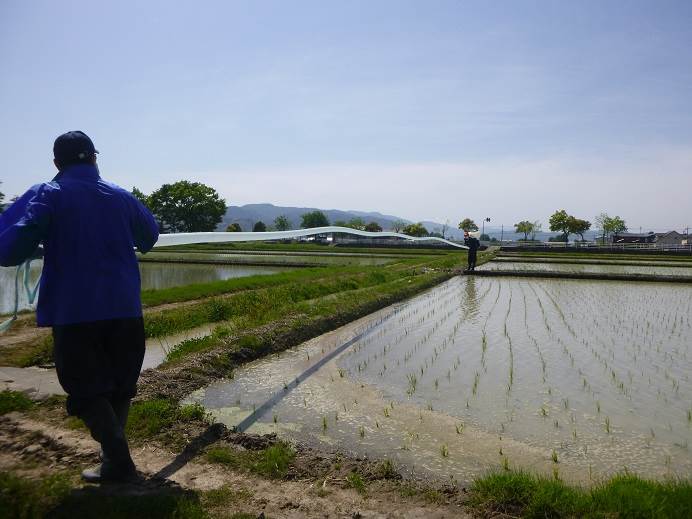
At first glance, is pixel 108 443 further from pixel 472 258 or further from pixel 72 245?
pixel 472 258

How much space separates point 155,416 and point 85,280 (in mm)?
1612

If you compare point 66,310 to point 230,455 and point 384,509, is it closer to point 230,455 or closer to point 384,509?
point 230,455

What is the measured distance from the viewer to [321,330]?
8.54 m

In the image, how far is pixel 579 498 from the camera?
2.69 metres

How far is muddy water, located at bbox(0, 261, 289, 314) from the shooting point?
12.7 meters

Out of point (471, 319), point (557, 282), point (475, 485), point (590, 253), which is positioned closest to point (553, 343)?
point (471, 319)

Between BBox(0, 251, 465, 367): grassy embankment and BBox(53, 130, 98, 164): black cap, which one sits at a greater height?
BBox(53, 130, 98, 164): black cap

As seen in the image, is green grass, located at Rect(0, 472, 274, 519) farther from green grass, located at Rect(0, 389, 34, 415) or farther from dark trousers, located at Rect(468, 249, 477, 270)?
dark trousers, located at Rect(468, 249, 477, 270)

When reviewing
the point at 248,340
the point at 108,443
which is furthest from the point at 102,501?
the point at 248,340

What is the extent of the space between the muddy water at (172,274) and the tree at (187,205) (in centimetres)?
4161

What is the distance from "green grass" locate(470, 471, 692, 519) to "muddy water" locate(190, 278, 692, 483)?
39 cm

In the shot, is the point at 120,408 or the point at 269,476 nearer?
the point at 120,408

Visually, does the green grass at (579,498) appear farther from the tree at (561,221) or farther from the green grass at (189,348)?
the tree at (561,221)

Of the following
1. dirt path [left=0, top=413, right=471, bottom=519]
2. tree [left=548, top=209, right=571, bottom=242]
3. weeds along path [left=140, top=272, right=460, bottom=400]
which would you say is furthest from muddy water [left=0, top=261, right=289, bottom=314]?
tree [left=548, top=209, right=571, bottom=242]
